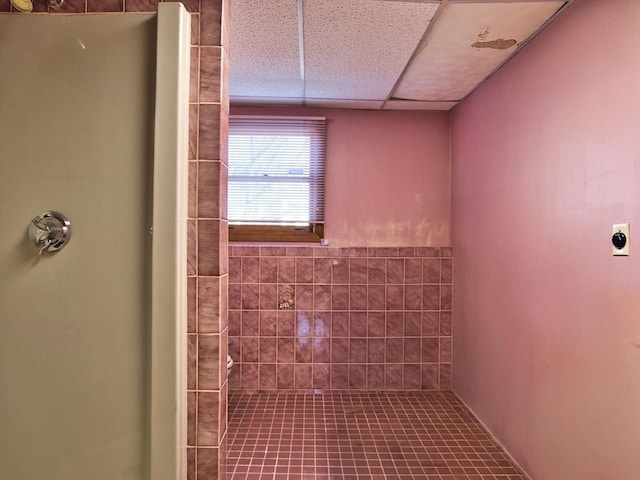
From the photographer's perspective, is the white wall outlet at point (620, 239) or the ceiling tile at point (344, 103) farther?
the ceiling tile at point (344, 103)

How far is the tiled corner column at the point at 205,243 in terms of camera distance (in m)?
1.00

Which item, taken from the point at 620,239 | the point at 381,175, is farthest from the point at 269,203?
the point at 620,239

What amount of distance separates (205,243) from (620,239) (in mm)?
1307

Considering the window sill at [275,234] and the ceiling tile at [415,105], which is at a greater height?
the ceiling tile at [415,105]

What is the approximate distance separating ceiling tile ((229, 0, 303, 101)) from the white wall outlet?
1454mm

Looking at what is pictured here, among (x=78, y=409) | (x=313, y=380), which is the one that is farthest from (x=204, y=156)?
(x=313, y=380)

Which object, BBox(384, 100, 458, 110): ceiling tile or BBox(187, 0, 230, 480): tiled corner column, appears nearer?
BBox(187, 0, 230, 480): tiled corner column

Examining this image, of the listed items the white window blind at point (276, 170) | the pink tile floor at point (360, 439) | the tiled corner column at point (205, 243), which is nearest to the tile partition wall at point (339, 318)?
the pink tile floor at point (360, 439)

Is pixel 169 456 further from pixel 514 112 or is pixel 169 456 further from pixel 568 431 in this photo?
pixel 514 112

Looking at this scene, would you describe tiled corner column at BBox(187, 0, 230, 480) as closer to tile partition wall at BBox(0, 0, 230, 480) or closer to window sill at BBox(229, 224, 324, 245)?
tile partition wall at BBox(0, 0, 230, 480)

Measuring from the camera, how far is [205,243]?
100 cm

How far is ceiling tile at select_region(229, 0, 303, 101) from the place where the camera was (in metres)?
1.55

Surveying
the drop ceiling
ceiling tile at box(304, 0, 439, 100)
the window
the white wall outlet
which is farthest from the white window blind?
the white wall outlet

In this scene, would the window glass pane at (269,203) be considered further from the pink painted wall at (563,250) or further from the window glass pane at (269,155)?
the pink painted wall at (563,250)
